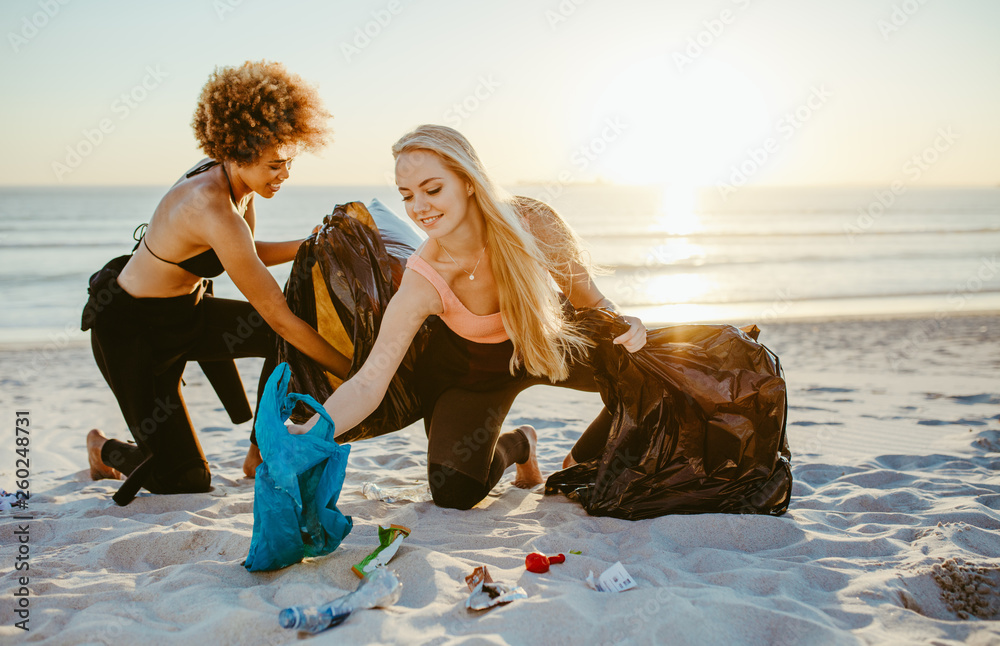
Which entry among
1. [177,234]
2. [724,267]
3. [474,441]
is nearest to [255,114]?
[177,234]

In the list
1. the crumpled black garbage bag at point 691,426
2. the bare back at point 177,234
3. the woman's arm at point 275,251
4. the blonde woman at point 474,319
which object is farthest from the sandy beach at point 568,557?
the woman's arm at point 275,251

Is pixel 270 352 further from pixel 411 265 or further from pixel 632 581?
pixel 632 581

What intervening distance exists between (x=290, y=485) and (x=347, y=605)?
0.44m

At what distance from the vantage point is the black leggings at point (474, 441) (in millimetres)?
3098

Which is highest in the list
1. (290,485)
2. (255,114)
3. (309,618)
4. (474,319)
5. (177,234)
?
(255,114)

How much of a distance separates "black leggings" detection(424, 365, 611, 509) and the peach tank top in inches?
11.2

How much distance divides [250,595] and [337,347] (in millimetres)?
1410

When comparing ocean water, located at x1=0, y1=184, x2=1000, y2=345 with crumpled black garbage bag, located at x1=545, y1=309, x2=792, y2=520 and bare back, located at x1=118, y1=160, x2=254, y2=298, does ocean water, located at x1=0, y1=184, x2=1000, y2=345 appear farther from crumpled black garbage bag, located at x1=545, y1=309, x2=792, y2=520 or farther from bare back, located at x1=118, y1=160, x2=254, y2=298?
bare back, located at x1=118, y1=160, x2=254, y2=298

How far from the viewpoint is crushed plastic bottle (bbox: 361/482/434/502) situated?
3.30 m

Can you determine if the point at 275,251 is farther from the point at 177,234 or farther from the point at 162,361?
the point at 162,361

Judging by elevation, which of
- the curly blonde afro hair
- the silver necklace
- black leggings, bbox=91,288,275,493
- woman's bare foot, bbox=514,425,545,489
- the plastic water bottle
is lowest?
the plastic water bottle

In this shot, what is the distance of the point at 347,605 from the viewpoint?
78.6 inches

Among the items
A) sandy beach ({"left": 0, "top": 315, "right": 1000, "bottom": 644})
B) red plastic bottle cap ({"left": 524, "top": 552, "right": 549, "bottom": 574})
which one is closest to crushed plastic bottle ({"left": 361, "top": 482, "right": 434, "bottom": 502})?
sandy beach ({"left": 0, "top": 315, "right": 1000, "bottom": 644})

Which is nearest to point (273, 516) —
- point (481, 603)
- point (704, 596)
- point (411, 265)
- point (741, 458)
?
point (481, 603)
